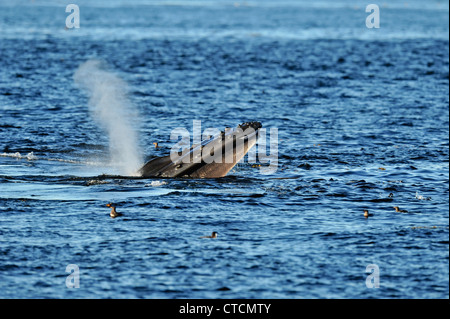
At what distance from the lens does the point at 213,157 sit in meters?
22.9

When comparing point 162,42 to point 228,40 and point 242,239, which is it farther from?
point 242,239

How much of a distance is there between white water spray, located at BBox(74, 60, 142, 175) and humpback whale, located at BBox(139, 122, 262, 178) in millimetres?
1273

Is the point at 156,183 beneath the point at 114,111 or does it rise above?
beneath

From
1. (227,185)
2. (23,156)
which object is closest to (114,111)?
(23,156)

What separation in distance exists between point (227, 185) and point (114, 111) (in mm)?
17353

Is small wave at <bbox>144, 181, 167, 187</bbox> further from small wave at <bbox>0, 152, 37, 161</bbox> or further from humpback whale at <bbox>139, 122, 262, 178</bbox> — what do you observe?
small wave at <bbox>0, 152, 37, 161</bbox>

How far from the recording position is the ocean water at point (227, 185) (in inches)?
635

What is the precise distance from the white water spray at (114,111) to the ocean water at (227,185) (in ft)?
0.52

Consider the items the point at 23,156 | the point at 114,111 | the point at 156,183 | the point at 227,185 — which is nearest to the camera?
the point at 156,183

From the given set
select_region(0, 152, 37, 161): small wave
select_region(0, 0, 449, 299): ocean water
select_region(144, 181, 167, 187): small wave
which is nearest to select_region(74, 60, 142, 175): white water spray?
select_region(0, 0, 449, 299): ocean water

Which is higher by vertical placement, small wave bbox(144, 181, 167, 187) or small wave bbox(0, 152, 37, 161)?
small wave bbox(0, 152, 37, 161)

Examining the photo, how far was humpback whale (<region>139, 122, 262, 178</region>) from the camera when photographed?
22500 mm

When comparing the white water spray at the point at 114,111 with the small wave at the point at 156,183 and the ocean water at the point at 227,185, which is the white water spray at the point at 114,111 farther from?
the small wave at the point at 156,183

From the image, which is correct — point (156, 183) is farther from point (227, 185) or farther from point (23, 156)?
point (23, 156)
